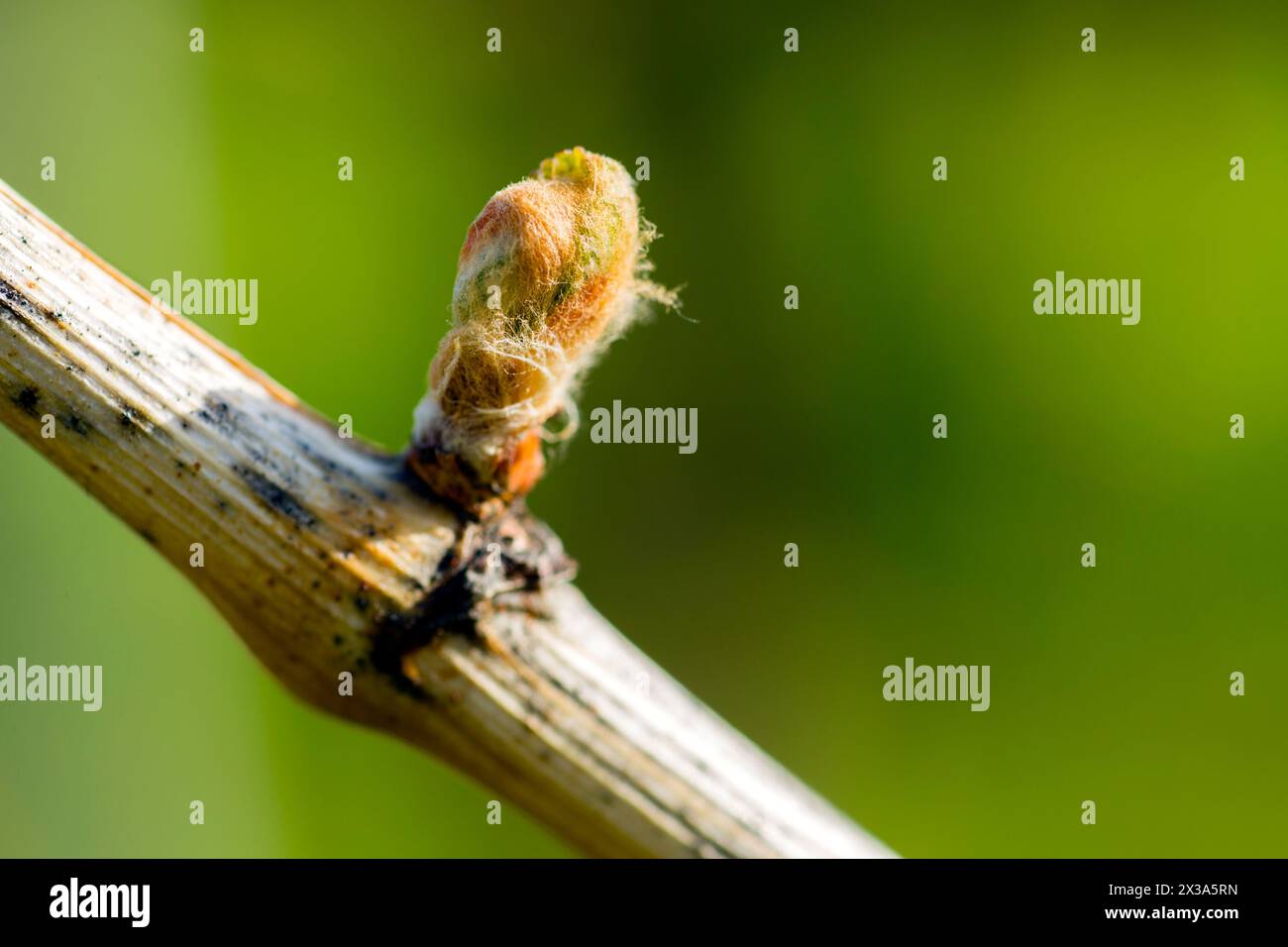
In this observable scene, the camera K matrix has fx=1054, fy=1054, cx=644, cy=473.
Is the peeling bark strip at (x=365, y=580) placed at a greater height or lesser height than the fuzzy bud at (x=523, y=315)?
lesser

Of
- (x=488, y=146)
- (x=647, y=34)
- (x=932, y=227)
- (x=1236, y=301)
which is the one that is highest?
(x=647, y=34)

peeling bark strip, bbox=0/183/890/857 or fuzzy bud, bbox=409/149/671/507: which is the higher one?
fuzzy bud, bbox=409/149/671/507

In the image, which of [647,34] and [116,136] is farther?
[647,34]

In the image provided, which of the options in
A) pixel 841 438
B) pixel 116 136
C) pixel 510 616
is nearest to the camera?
pixel 510 616

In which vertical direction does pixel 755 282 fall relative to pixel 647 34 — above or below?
below

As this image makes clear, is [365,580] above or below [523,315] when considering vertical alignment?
below

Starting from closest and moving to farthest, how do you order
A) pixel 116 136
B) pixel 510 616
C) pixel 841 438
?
1. pixel 510 616
2. pixel 116 136
3. pixel 841 438

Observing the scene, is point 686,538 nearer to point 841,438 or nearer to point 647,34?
point 841,438

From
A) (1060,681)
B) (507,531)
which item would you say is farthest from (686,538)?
(507,531)
